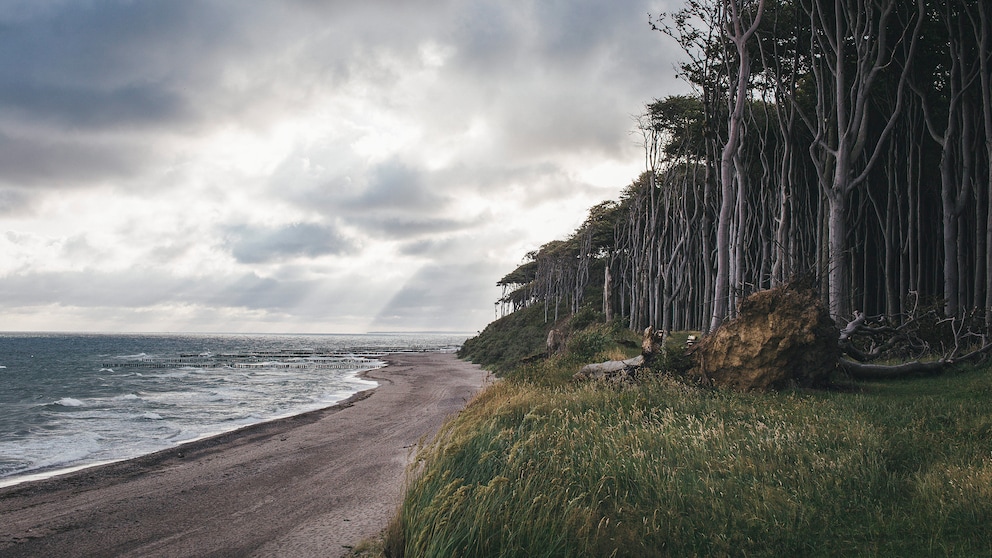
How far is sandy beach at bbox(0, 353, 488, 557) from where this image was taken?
818 cm

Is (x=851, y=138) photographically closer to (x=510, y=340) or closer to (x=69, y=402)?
(x=69, y=402)

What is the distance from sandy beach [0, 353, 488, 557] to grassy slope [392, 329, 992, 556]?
2.51m

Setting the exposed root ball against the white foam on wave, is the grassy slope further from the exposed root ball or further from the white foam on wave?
the white foam on wave

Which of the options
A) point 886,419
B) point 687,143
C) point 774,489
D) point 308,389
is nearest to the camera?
point 774,489

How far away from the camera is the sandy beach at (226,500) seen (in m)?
8.18

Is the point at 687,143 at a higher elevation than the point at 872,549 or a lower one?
higher

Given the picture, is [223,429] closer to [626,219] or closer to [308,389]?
[308,389]

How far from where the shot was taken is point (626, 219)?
1943 inches

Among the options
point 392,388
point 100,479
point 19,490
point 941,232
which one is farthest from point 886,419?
point 392,388

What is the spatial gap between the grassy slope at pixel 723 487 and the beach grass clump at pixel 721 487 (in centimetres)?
2

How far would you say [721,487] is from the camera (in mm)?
6336

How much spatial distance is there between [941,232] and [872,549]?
27.6 metres

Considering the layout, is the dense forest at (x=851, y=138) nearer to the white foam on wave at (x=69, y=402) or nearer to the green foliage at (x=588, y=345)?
the green foliage at (x=588, y=345)

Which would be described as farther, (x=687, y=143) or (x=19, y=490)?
(x=687, y=143)
